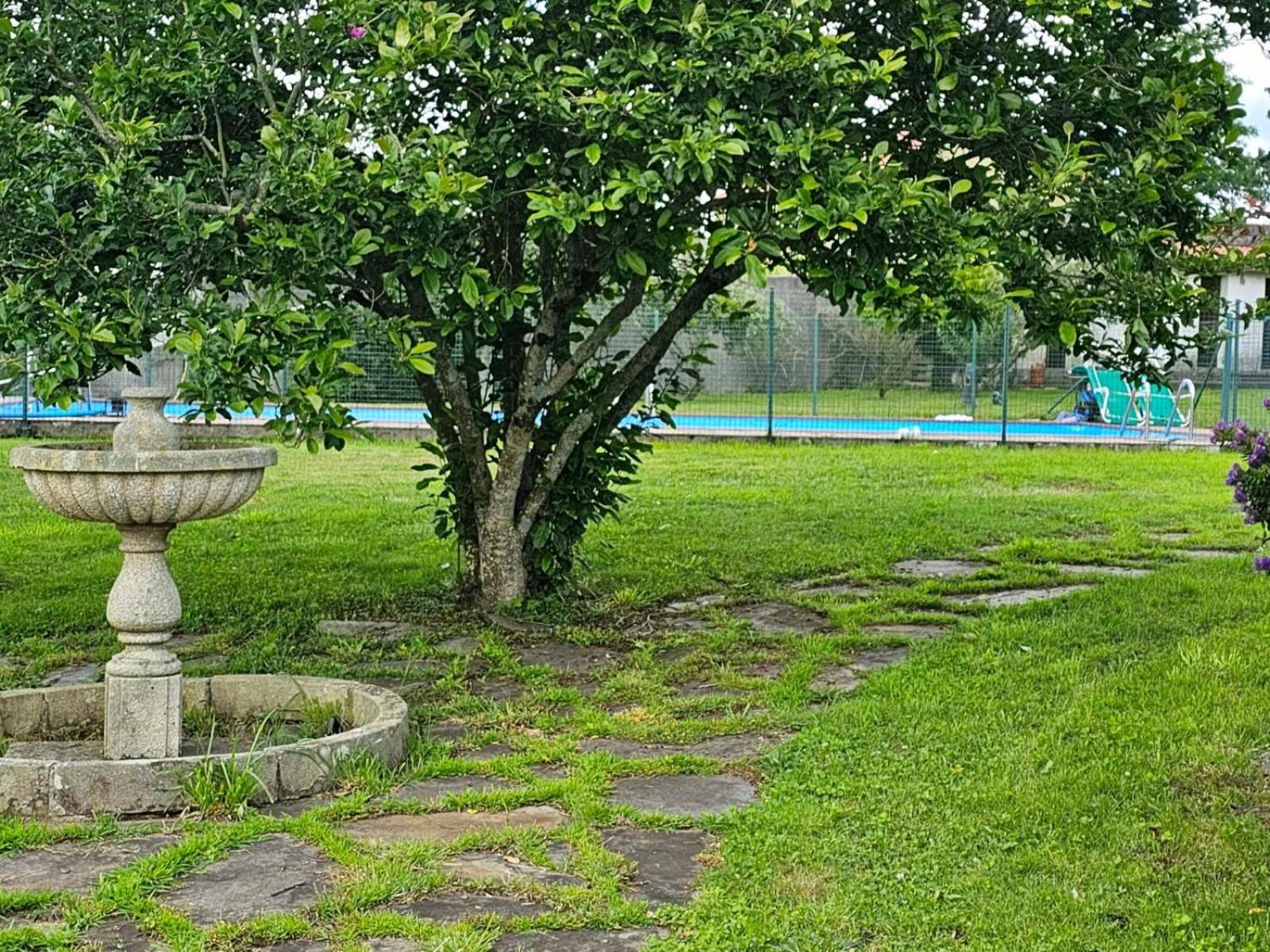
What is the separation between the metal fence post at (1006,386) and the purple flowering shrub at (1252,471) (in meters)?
11.3

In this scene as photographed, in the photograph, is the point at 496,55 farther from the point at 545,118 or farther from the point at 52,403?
the point at 52,403

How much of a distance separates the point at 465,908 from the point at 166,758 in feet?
4.90

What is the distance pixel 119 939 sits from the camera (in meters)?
3.39

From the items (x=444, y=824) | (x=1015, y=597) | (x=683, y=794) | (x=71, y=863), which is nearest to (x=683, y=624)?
(x=1015, y=597)

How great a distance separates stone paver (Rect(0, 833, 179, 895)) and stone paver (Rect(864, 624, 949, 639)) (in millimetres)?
→ 3896

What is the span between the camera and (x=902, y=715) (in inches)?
207

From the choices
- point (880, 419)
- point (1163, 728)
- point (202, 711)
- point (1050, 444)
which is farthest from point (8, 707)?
point (880, 419)

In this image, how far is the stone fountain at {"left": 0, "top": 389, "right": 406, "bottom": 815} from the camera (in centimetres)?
437

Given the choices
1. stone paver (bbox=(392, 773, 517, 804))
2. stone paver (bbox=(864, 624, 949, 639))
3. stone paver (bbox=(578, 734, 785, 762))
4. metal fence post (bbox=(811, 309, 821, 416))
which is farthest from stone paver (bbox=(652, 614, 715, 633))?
metal fence post (bbox=(811, 309, 821, 416))

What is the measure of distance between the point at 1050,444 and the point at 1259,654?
12.7 meters

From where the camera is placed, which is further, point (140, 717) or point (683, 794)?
point (140, 717)

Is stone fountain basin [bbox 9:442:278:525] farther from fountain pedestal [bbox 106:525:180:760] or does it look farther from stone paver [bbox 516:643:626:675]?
stone paver [bbox 516:643:626:675]

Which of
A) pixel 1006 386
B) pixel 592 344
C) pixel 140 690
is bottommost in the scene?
pixel 140 690

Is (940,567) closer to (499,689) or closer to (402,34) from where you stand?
(499,689)
